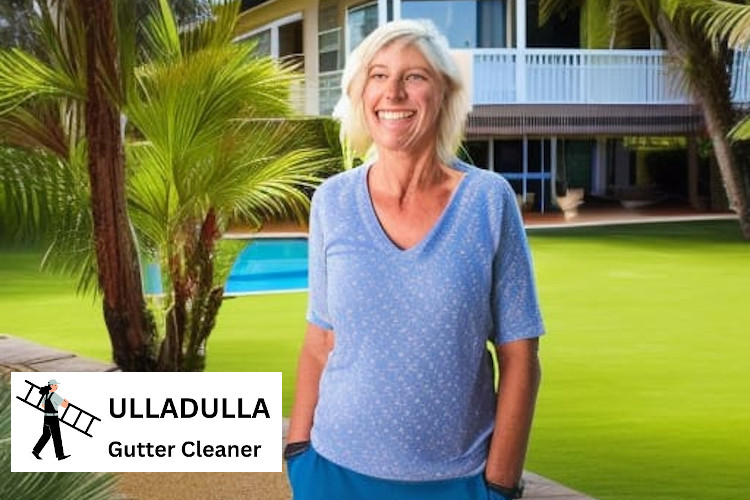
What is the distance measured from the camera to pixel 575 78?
66.7ft

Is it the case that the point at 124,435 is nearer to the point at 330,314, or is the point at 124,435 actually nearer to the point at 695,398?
the point at 330,314

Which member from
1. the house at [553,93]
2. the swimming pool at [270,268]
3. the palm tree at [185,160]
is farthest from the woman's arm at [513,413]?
the house at [553,93]

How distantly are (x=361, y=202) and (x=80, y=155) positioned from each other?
5.36m

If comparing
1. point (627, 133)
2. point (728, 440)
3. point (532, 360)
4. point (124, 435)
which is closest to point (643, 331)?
point (728, 440)

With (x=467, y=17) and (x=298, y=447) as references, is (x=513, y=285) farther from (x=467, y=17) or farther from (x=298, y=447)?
(x=467, y=17)

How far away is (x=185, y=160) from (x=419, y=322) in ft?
16.9

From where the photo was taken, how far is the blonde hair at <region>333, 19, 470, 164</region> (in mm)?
1992

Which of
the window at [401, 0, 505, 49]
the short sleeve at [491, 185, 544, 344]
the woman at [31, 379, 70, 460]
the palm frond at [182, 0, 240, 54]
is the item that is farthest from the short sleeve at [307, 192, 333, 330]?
the window at [401, 0, 505, 49]

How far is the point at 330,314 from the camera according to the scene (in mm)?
2045

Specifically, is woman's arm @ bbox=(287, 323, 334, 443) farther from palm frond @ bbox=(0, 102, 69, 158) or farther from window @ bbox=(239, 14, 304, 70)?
window @ bbox=(239, 14, 304, 70)

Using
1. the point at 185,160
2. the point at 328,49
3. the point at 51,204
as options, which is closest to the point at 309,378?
the point at 185,160

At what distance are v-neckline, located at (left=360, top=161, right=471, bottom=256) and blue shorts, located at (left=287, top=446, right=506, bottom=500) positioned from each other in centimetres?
30

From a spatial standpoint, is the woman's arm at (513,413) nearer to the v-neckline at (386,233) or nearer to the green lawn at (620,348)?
the v-neckline at (386,233)

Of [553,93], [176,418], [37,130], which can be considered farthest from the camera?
[553,93]
